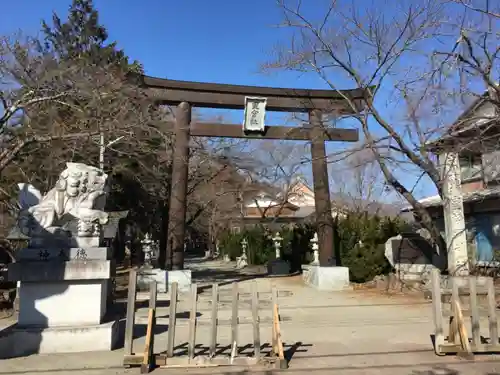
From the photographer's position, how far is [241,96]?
51.3 feet

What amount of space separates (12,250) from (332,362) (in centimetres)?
1051

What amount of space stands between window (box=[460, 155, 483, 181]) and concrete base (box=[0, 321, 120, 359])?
14498 mm

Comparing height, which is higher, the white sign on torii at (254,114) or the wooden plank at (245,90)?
the wooden plank at (245,90)

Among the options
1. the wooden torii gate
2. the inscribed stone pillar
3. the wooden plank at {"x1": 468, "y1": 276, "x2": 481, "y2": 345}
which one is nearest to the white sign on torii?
the wooden torii gate

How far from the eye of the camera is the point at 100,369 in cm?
541

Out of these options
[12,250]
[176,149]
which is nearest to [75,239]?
[12,250]

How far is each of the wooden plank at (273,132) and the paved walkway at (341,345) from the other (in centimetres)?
654

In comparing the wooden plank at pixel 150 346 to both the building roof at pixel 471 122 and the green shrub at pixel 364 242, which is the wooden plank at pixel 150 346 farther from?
the green shrub at pixel 364 242

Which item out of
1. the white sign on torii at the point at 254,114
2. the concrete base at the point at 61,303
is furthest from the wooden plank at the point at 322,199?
the concrete base at the point at 61,303

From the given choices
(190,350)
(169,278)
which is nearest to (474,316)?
(190,350)

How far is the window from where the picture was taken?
53.5 feet

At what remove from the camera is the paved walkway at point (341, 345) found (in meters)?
5.38

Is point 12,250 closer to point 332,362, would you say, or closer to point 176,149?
point 176,149

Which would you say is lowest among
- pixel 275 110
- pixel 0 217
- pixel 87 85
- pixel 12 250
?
pixel 12 250
